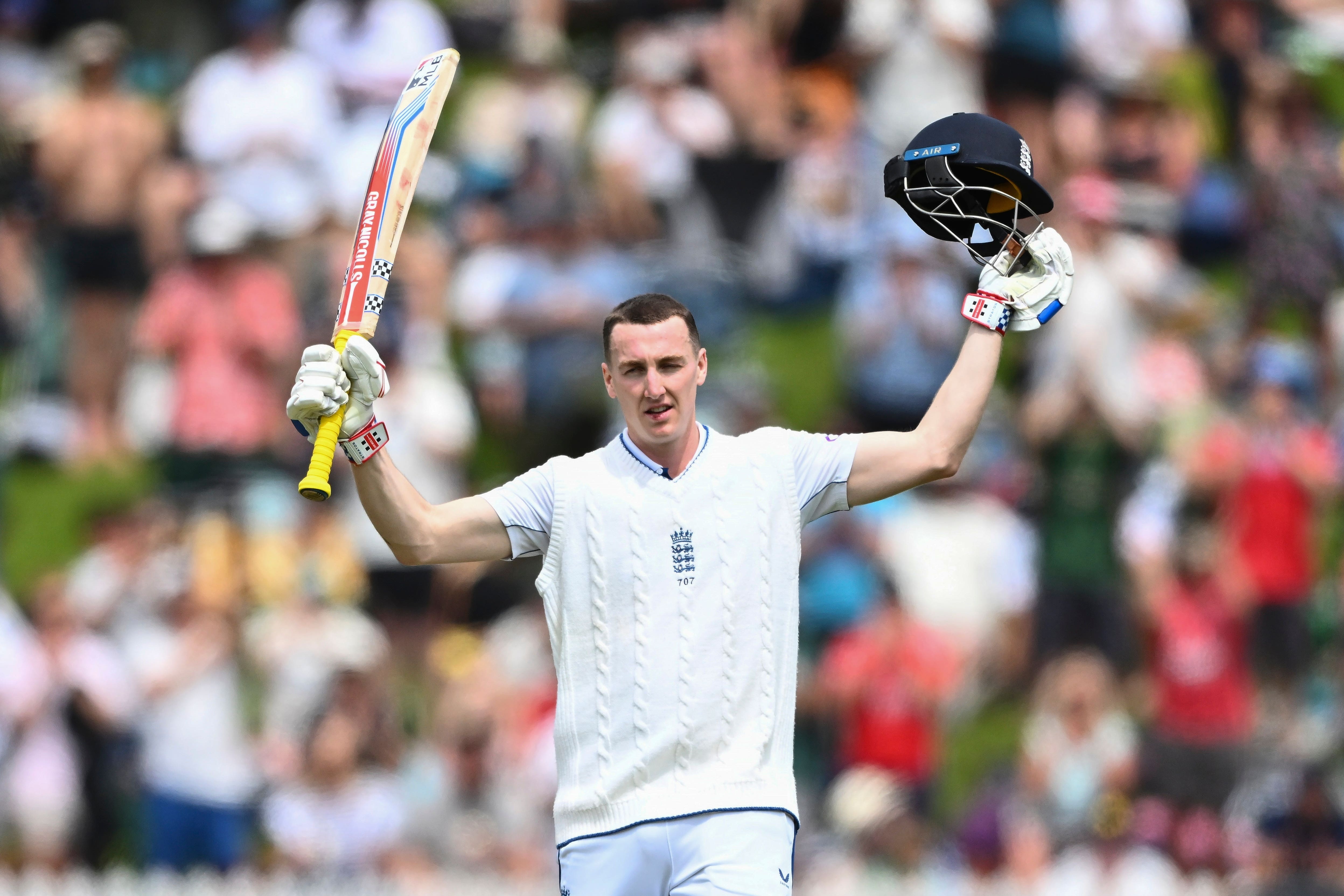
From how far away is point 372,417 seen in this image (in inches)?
206

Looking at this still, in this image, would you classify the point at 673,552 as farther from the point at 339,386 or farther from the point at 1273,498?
the point at 1273,498

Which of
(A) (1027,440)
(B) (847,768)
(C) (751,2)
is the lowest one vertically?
(B) (847,768)

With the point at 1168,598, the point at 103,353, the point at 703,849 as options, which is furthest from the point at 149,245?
the point at 703,849

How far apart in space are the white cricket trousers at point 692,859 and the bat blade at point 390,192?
1629 mm

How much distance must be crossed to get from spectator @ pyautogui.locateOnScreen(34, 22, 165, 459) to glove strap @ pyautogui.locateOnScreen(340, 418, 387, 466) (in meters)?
8.23

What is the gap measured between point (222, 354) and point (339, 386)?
25.1 ft

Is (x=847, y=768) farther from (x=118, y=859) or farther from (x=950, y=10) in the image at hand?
(x=950, y=10)

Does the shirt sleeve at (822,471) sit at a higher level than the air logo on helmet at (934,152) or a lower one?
lower

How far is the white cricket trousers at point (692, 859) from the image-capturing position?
4.97 meters

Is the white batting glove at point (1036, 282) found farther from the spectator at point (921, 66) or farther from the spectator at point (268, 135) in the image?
the spectator at point (268, 135)

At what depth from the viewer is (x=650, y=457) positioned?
5324 mm

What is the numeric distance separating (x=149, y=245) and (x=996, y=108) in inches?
238

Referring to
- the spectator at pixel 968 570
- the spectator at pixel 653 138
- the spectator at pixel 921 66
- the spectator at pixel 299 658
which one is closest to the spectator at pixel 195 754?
the spectator at pixel 299 658

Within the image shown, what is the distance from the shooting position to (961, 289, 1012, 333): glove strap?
17.9 ft
